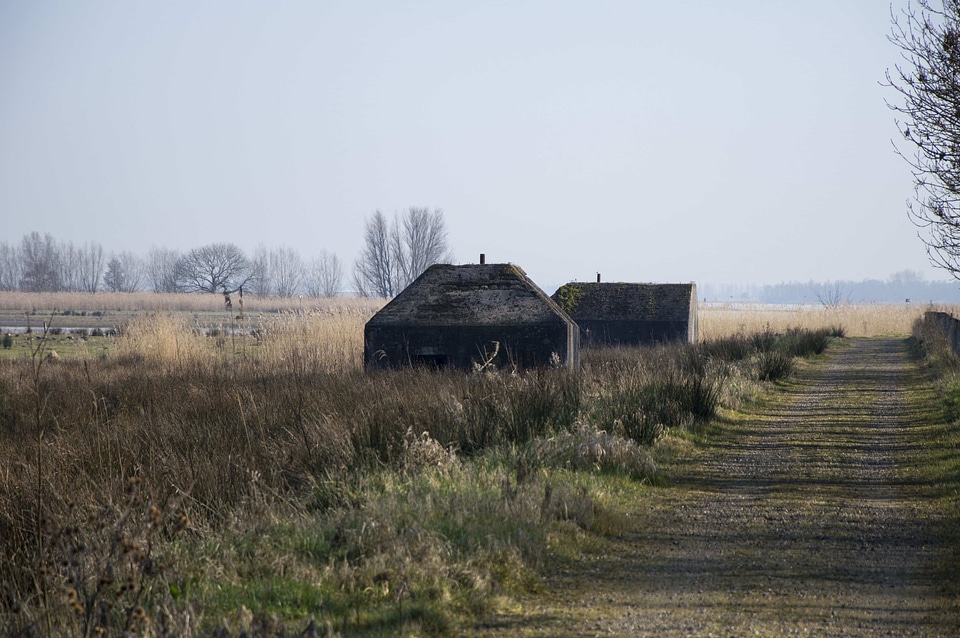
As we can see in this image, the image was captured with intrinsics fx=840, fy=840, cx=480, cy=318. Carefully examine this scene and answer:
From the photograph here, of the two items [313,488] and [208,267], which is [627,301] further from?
[208,267]

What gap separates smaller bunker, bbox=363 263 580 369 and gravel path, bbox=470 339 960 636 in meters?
4.17

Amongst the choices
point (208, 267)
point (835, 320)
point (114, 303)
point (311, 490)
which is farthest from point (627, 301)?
point (208, 267)

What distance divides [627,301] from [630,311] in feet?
1.62

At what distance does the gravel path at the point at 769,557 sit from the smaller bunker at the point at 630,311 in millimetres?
15989

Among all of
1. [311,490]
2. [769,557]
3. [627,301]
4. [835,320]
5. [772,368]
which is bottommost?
[769,557]

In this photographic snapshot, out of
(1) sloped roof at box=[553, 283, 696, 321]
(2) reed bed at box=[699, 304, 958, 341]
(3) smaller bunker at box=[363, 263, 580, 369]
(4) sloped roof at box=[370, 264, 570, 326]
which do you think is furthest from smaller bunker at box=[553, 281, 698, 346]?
(3) smaller bunker at box=[363, 263, 580, 369]

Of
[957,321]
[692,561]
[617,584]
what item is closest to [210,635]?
[617,584]

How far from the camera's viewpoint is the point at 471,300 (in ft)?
48.9

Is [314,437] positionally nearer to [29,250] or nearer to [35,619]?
[35,619]

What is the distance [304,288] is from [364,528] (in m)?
98.5

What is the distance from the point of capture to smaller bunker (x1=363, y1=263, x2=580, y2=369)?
14.3 metres

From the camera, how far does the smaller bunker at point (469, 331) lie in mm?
14305

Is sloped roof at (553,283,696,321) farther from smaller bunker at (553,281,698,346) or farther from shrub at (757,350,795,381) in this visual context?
shrub at (757,350,795,381)

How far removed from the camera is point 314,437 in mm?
8172
